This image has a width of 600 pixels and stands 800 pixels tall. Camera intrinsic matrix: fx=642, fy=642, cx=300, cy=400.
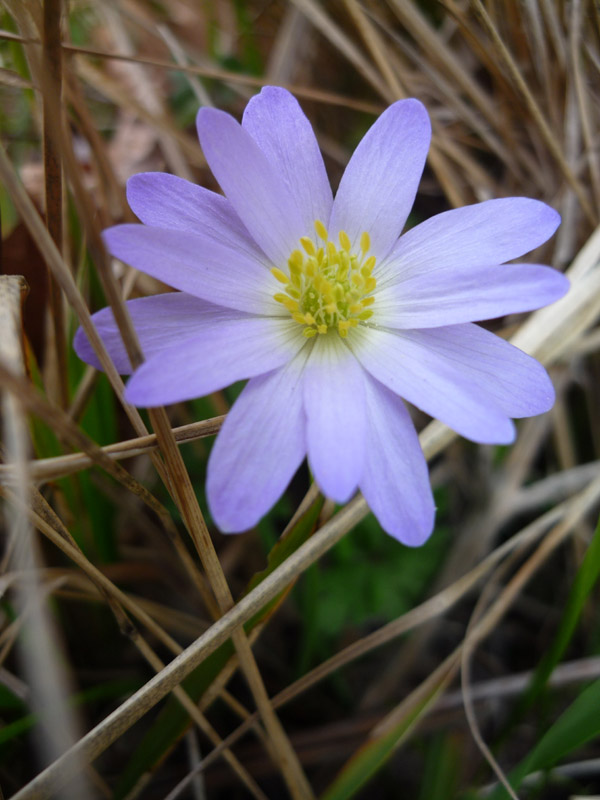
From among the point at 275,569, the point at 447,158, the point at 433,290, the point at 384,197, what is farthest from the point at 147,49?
the point at 275,569

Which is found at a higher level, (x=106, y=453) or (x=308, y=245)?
(x=308, y=245)

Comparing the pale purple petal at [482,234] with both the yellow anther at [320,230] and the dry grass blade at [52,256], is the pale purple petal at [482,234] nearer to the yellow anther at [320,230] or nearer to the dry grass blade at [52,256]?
the yellow anther at [320,230]

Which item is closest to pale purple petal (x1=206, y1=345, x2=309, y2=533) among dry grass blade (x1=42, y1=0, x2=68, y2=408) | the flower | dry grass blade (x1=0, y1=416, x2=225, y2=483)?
the flower

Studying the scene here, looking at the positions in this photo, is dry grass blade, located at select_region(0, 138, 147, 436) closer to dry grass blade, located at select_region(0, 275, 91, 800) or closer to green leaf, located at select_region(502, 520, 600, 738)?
dry grass blade, located at select_region(0, 275, 91, 800)

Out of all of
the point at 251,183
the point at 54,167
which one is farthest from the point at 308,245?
the point at 54,167

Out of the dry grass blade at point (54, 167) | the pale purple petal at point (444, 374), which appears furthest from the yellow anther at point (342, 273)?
the dry grass blade at point (54, 167)

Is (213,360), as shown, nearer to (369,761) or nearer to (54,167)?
(54,167)
